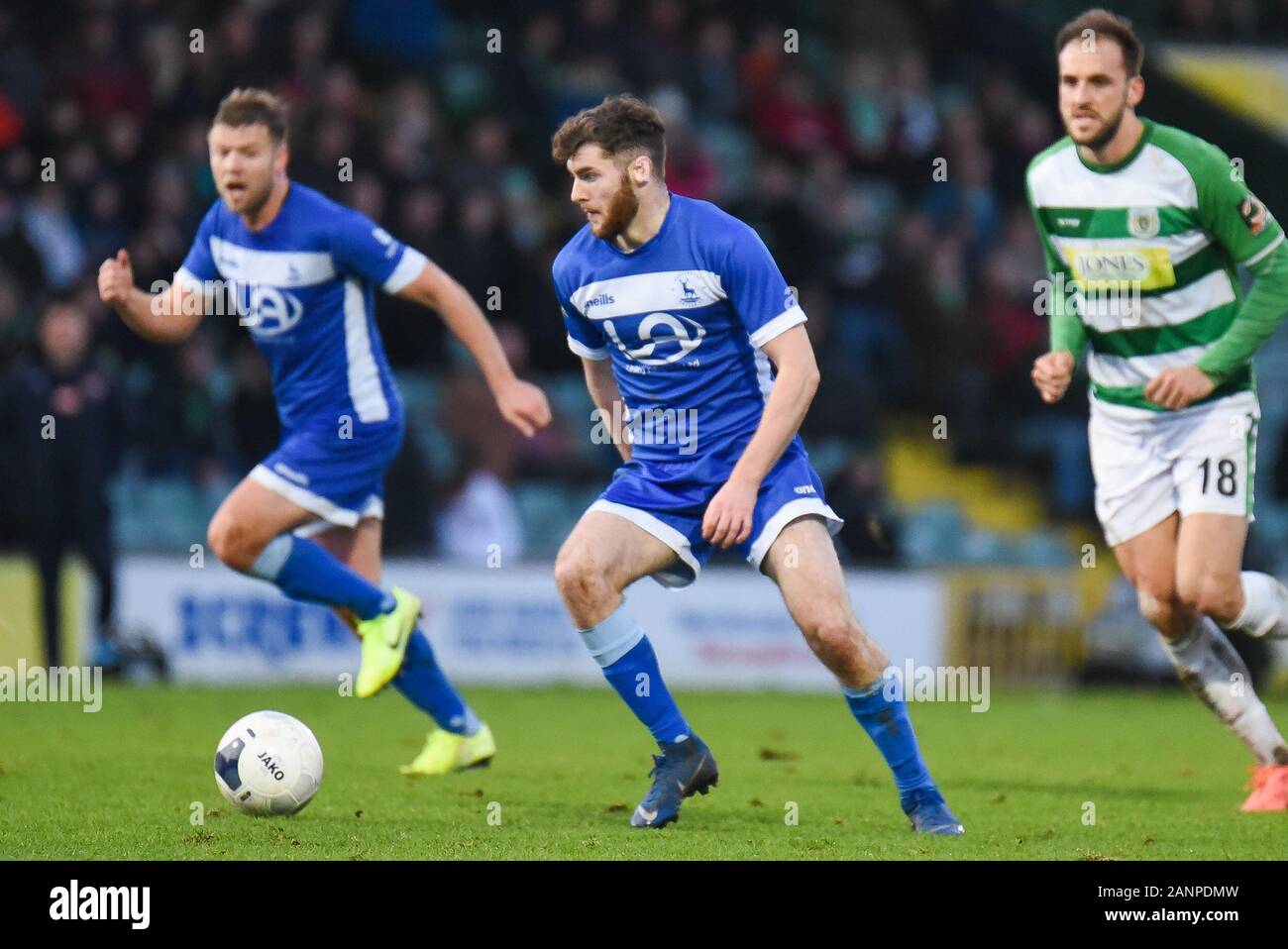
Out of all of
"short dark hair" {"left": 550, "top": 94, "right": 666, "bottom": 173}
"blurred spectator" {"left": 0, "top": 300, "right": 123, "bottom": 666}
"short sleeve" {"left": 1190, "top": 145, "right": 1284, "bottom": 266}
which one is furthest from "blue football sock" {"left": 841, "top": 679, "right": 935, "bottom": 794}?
"blurred spectator" {"left": 0, "top": 300, "right": 123, "bottom": 666}

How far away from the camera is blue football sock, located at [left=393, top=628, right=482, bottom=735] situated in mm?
8062

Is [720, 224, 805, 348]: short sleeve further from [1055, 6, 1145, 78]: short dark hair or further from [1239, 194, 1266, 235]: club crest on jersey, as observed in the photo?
[1239, 194, 1266, 235]: club crest on jersey

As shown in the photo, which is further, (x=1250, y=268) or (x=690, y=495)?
(x=1250, y=268)

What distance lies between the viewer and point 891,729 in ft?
20.7

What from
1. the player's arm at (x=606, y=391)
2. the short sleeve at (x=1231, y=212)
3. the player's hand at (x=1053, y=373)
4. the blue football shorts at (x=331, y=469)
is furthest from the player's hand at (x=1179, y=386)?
the blue football shorts at (x=331, y=469)

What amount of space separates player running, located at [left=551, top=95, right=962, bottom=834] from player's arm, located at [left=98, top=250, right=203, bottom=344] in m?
2.05

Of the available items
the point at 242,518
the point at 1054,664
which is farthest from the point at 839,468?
the point at 242,518

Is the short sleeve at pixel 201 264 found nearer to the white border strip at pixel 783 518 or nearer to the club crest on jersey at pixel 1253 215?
the white border strip at pixel 783 518

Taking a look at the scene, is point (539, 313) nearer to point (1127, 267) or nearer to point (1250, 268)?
point (1127, 267)

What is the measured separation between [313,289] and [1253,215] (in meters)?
3.80

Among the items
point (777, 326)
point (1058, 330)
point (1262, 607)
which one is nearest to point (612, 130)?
point (777, 326)

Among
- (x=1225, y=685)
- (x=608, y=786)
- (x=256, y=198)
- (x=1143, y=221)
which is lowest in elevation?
(x=608, y=786)

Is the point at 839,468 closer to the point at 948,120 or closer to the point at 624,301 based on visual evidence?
the point at 948,120

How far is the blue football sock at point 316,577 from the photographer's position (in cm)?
795
